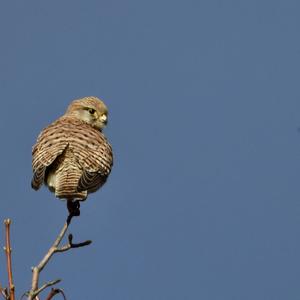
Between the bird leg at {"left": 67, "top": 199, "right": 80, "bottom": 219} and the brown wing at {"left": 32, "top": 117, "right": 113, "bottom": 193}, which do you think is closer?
the bird leg at {"left": 67, "top": 199, "right": 80, "bottom": 219}

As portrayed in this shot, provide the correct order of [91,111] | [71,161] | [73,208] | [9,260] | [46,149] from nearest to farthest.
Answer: [9,260] < [73,208] < [71,161] < [46,149] < [91,111]

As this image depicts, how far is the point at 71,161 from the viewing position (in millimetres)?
5738

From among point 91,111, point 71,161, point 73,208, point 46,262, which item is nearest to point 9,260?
point 46,262

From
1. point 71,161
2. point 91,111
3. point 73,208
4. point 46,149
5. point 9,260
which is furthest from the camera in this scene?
point 91,111

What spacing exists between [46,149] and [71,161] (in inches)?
10.8

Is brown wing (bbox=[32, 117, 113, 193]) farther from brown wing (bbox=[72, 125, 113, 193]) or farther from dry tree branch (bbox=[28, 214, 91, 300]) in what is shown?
dry tree branch (bbox=[28, 214, 91, 300])

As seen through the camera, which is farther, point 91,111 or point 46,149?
point 91,111

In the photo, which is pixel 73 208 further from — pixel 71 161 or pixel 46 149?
pixel 46 149

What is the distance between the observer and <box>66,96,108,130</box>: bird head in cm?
723

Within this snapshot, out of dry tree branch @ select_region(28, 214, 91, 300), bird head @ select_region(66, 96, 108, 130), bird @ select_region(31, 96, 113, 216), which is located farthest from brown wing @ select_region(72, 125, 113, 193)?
dry tree branch @ select_region(28, 214, 91, 300)

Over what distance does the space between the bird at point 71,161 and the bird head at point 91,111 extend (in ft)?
2.10

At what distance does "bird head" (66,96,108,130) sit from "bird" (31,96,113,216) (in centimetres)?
64

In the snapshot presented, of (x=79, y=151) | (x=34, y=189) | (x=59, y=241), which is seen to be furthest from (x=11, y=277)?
(x=79, y=151)

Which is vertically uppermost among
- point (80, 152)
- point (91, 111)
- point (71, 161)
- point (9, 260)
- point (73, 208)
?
point (91, 111)
